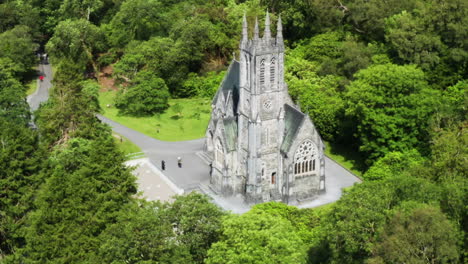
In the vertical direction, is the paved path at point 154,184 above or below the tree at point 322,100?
below

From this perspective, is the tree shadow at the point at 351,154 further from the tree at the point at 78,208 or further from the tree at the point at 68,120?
the tree at the point at 78,208

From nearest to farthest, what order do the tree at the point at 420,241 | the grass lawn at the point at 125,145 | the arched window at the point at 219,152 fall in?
the tree at the point at 420,241 < the arched window at the point at 219,152 < the grass lawn at the point at 125,145

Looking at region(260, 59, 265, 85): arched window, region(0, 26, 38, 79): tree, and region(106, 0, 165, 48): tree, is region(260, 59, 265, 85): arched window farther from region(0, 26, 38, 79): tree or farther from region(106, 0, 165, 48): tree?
region(0, 26, 38, 79): tree

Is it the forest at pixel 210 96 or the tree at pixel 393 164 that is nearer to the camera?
the forest at pixel 210 96

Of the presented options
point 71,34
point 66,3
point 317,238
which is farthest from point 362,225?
point 66,3

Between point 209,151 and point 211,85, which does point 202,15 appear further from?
point 209,151

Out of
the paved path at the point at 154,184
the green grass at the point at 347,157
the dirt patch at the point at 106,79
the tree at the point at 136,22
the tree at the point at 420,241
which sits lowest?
the paved path at the point at 154,184

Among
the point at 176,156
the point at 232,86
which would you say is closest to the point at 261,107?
the point at 232,86

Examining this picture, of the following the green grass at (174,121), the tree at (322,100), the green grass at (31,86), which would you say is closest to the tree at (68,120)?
the green grass at (174,121)
